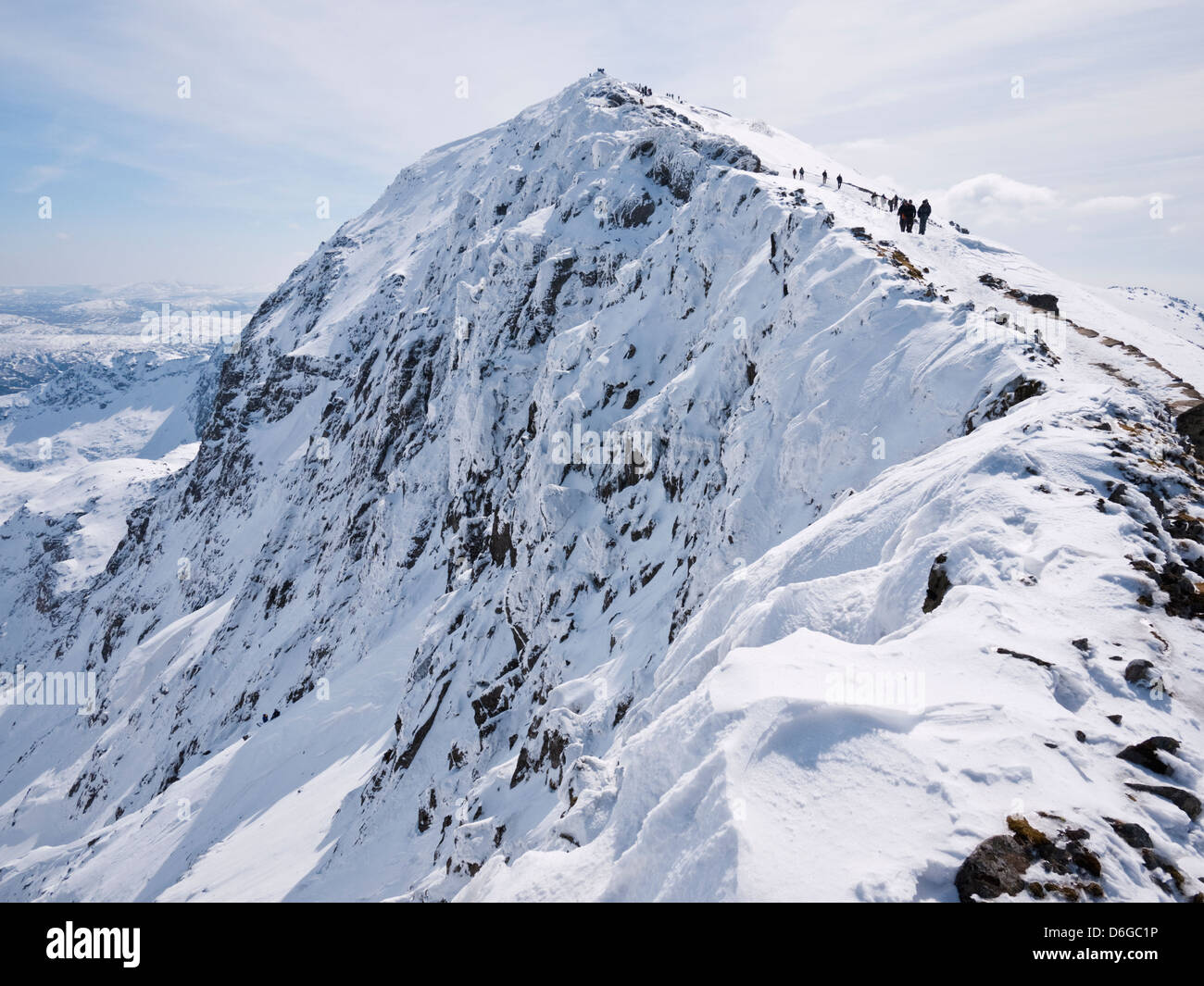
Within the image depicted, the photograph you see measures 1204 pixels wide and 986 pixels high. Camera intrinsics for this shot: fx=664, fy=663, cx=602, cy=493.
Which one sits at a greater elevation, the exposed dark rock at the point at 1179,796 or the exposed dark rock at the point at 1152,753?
the exposed dark rock at the point at 1152,753

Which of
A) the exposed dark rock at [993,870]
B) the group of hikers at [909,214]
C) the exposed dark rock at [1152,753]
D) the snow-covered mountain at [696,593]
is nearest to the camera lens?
the exposed dark rock at [993,870]

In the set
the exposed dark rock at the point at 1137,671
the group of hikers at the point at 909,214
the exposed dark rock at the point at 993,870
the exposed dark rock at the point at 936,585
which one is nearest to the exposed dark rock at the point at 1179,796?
the exposed dark rock at the point at 1137,671

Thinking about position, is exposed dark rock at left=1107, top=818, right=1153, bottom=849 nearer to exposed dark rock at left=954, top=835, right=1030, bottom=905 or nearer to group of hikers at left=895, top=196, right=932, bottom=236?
exposed dark rock at left=954, top=835, right=1030, bottom=905

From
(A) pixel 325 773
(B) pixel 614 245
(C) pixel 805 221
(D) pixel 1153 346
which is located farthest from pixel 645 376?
(A) pixel 325 773

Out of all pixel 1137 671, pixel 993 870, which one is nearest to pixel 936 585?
pixel 1137 671

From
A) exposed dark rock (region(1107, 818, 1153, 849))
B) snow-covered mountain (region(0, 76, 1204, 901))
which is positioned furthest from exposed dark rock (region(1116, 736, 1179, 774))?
exposed dark rock (region(1107, 818, 1153, 849))

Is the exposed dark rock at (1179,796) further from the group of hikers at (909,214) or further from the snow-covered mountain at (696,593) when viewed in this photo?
the group of hikers at (909,214)

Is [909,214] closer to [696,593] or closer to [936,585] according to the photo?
[696,593]

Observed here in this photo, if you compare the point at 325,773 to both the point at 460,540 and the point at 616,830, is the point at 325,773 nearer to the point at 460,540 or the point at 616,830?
the point at 460,540
